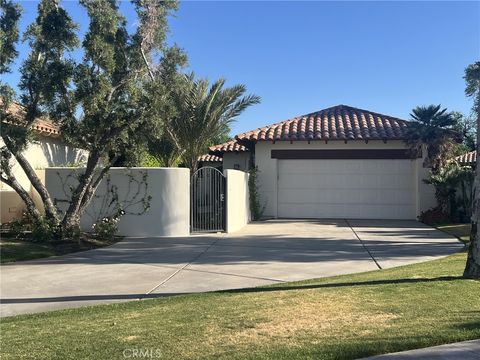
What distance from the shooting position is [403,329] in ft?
17.5

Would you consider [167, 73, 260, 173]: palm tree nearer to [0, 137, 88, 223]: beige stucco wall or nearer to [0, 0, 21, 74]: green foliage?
[0, 137, 88, 223]: beige stucco wall

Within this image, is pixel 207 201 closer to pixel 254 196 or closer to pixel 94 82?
pixel 254 196

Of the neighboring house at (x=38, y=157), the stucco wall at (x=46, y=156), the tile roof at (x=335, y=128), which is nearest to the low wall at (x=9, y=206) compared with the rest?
the neighboring house at (x=38, y=157)

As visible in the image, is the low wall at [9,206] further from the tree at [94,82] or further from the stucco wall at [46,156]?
the tree at [94,82]

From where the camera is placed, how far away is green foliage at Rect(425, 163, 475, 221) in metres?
19.3

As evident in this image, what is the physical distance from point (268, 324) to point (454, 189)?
16.1 meters

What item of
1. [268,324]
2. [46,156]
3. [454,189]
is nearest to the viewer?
[268,324]

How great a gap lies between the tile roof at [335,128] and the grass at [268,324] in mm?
13599

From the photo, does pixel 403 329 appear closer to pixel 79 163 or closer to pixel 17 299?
pixel 17 299

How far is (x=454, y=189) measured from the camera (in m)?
19.7

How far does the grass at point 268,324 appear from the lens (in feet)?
16.2

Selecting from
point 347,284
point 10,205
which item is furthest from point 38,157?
point 347,284

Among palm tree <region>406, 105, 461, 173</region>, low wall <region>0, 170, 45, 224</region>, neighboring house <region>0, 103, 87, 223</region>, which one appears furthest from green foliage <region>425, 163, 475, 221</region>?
low wall <region>0, 170, 45, 224</region>

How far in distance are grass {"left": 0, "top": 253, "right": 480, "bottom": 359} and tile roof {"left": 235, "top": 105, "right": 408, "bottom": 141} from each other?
13.6 meters
